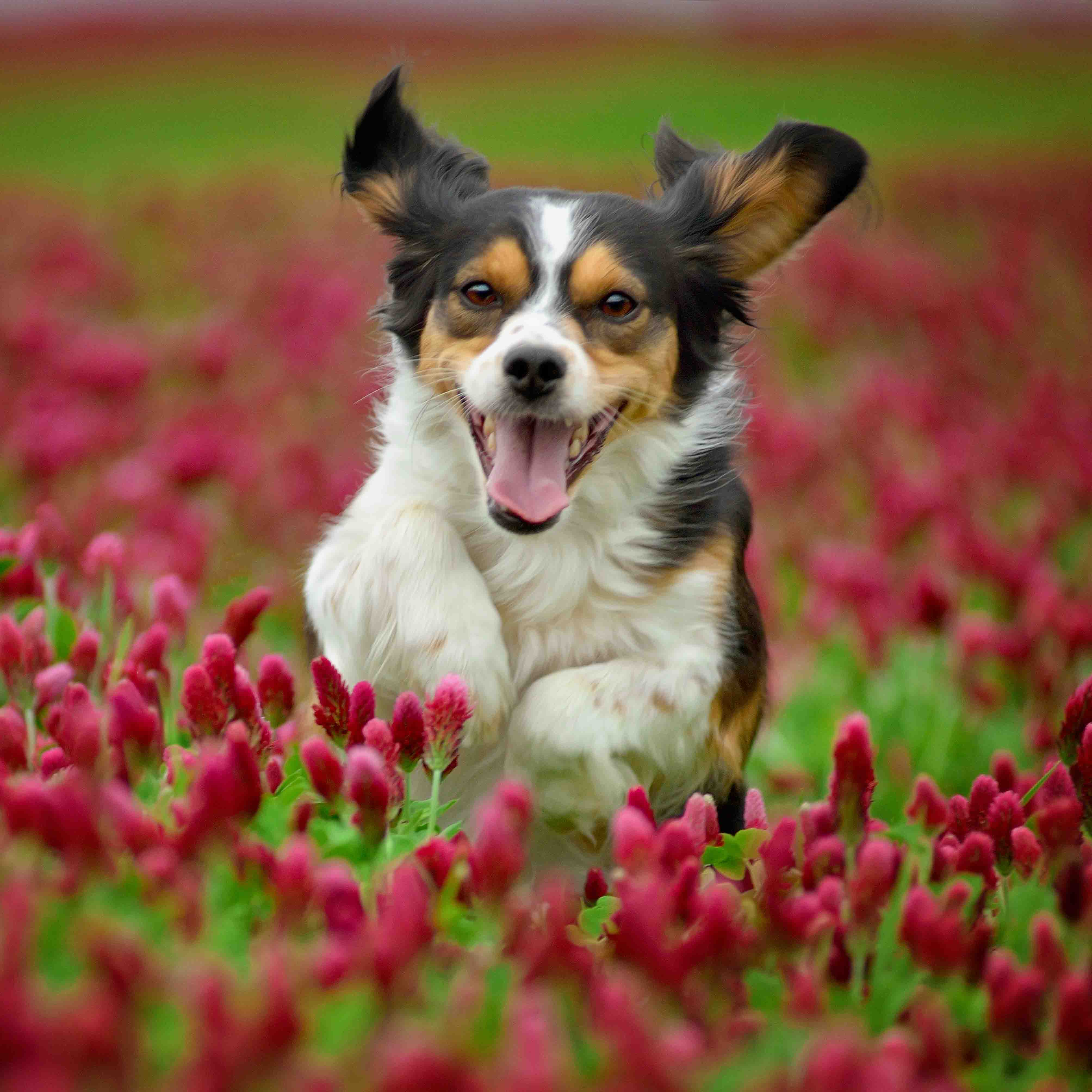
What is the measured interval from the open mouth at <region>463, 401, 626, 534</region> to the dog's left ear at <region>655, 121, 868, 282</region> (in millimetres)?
583

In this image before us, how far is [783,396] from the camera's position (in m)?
8.99

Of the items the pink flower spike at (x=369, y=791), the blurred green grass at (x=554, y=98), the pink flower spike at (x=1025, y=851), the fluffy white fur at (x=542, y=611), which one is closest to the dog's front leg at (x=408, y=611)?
the fluffy white fur at (x=542, y=611)

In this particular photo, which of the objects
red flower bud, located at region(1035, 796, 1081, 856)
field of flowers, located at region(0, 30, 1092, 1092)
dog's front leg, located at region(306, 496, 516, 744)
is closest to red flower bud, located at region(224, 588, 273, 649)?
field of flowers, located at region(0, 30, 1092, 1092)

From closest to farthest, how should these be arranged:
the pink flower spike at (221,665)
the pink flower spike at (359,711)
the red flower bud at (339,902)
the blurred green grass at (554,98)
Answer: the red flower bud at (339,902)
the pink flower spike at (359,711)
the pink flower spike at (221,665)
the blurred green grass at (554,98)

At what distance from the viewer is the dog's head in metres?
3.12

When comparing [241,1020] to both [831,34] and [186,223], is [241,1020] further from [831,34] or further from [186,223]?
[831,34]

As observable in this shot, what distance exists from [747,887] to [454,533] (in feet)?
3.31

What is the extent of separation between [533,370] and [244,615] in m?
0.85

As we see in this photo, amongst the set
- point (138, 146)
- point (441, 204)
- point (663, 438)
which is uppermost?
point (441, 204)

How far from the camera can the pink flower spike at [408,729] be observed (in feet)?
7.96

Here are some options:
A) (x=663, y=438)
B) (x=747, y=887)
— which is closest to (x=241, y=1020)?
(x=747, y=887)

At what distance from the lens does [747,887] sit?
115 inches

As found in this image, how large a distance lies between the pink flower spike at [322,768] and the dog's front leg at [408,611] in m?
0.59

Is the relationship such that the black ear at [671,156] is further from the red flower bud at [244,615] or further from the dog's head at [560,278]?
the red flower bud at [244,615]
